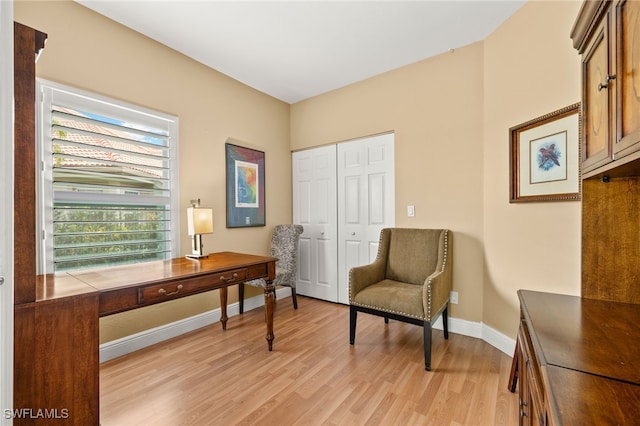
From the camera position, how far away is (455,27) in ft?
7.77

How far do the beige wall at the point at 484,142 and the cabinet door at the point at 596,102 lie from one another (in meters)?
0.72

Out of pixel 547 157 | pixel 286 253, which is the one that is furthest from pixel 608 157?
pixel 286 253

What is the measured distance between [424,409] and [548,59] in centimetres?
240

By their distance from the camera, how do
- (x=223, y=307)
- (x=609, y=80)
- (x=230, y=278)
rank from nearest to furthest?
(x=609, y=80) → (x=230, y=278) → (x=223, y=307)

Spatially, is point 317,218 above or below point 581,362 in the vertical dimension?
above

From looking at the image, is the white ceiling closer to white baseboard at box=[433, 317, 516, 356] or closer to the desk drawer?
the desk drawer

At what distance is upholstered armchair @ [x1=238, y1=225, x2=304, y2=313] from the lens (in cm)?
319

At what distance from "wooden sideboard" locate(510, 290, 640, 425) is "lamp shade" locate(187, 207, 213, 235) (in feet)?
7.41

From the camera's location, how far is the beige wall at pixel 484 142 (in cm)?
192

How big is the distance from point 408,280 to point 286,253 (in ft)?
4.69

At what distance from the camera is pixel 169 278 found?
1777mm

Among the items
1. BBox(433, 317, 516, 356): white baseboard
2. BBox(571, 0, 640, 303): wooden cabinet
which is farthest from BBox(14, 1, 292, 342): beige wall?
BBox(571, 0, 640, 303): wooden cabinet
